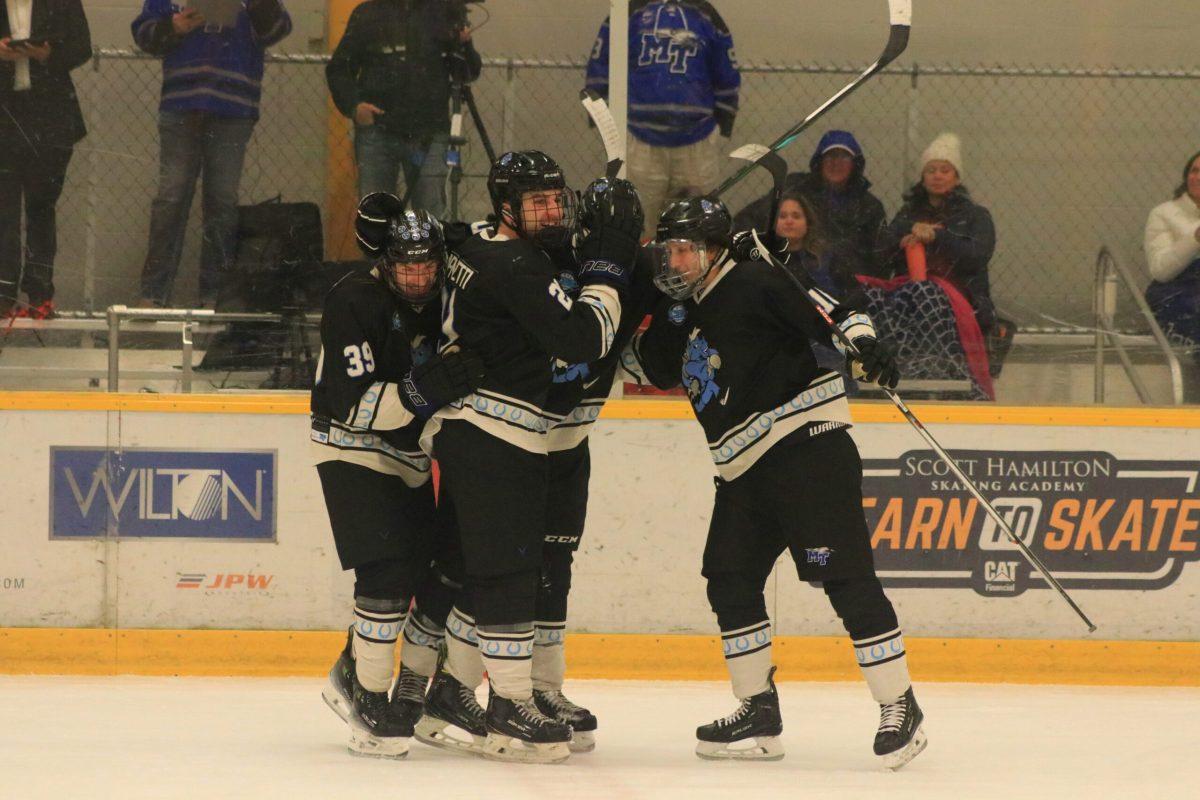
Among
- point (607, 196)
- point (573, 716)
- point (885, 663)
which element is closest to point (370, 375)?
point (607, 196)

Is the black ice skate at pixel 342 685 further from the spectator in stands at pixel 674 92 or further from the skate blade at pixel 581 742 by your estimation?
the spectator in stands at pixel 674 92

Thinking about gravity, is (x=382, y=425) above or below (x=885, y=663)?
above

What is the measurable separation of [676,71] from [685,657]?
194 centimetres

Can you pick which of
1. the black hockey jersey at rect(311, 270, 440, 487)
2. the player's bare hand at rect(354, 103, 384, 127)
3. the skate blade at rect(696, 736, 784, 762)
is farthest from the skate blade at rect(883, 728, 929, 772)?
the player's bare hand at rect(354, 103, 384, 127)

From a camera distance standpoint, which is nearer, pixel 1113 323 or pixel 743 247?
pixel 743 247

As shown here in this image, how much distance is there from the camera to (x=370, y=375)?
3547mm

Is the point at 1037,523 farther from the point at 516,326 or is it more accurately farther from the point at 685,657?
the point at 516,326

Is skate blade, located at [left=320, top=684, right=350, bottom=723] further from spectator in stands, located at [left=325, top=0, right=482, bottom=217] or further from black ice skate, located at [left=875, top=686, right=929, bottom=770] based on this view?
spectator in stands, located at [left=325, top=0, right=482, bottom=217]

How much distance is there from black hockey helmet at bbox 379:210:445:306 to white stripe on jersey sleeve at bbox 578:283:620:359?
1.17 feet

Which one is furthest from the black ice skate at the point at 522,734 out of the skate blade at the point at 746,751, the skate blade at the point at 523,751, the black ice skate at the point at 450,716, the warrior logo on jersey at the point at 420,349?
the warrior logo on jersey at the point at 420,349

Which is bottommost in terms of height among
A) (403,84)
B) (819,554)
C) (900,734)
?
(900,734)

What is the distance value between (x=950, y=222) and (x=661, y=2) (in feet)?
4.03

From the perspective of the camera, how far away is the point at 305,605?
485 centimetres

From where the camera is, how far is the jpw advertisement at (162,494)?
4.80 metres
